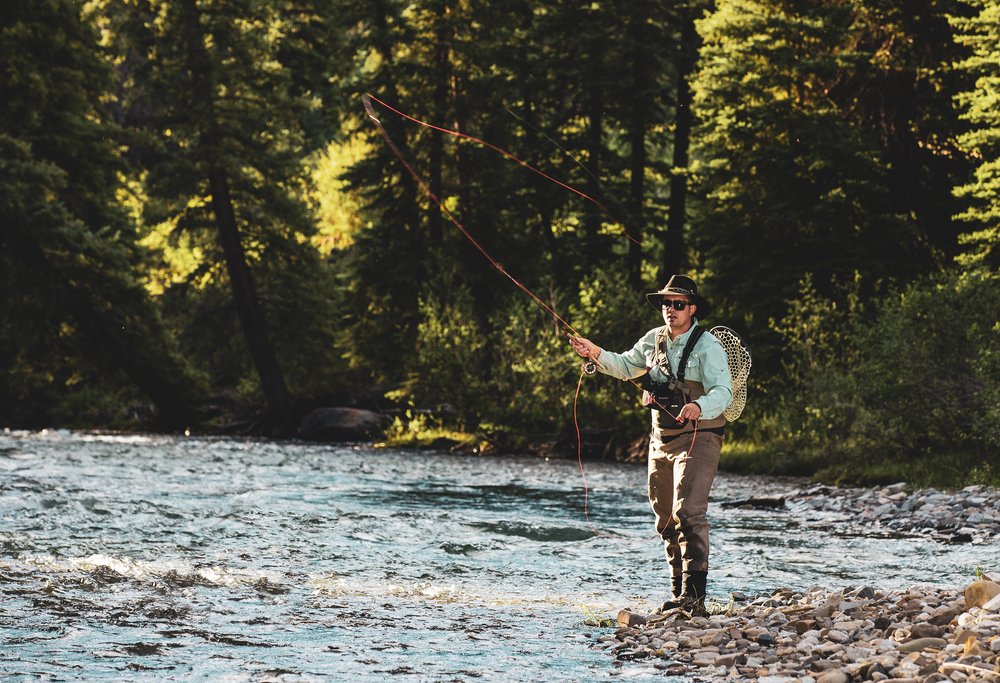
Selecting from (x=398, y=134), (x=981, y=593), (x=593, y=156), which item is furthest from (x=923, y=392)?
(x=398, y=134)

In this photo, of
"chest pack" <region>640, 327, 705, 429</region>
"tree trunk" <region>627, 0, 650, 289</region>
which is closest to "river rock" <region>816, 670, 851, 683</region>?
"chest pack" <region>640, 327, 705, 429</region>

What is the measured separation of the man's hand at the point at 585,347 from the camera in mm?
7012

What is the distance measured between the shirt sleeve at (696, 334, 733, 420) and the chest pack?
109 mm

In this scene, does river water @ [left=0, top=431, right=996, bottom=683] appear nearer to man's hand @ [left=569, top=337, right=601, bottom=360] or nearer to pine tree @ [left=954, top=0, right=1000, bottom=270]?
man's hand @ [left=569, top=337, right=601, bottom=360]

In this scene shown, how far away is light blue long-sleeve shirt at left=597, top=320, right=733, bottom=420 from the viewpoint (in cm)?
698

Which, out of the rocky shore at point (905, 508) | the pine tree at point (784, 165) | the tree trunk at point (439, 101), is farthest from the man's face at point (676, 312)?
the tree trunk at point (439, 101)

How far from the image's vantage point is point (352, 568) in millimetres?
9383

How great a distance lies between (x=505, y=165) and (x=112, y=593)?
2152cm

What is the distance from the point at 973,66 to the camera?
17859 millimetres

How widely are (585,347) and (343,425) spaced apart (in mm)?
19299

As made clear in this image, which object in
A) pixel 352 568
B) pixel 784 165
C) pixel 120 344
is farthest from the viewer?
pixel 120 344

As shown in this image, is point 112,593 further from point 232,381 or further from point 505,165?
point 232,381

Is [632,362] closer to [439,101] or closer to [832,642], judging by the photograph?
[832,642]

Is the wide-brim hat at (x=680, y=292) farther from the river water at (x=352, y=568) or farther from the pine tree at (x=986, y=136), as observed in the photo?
the pine tree at (x=986, y=136)
